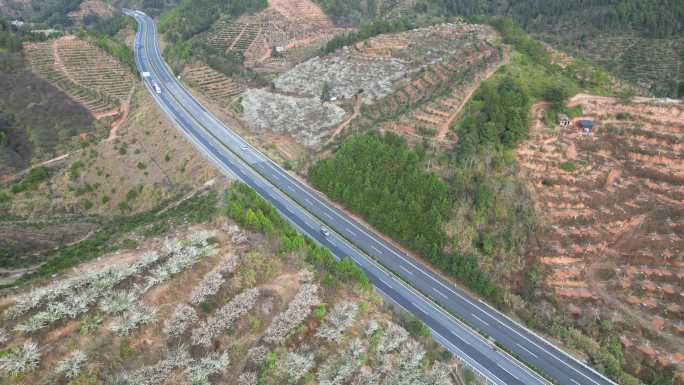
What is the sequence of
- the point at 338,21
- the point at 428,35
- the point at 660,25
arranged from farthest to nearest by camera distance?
the point at 338,21
the point at 660,25
the point at 428,35

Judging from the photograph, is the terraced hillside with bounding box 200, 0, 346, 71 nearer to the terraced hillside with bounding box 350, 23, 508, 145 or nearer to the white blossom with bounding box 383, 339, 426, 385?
the terraced hillside with bounding box 350, 23, 508, 145

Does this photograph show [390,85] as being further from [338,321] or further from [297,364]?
[297,364]

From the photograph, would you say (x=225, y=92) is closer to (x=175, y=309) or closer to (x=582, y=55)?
(x=175, y=309)

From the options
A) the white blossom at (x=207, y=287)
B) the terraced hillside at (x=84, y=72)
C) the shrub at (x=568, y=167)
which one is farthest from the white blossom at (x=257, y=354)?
the terraced hillside at (x=84, y=72)

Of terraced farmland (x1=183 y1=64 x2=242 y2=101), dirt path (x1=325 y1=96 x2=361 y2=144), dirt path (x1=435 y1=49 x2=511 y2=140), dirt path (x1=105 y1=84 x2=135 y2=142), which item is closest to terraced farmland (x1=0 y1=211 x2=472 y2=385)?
dirt path (x1=435 y1=49 x2=511 y2=140)

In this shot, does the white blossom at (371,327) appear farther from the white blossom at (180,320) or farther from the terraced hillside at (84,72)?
the terraced hillside at (84,72)

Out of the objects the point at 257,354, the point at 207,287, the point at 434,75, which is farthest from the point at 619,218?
the point at 207,287

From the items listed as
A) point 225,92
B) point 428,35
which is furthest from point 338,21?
point 225,92
